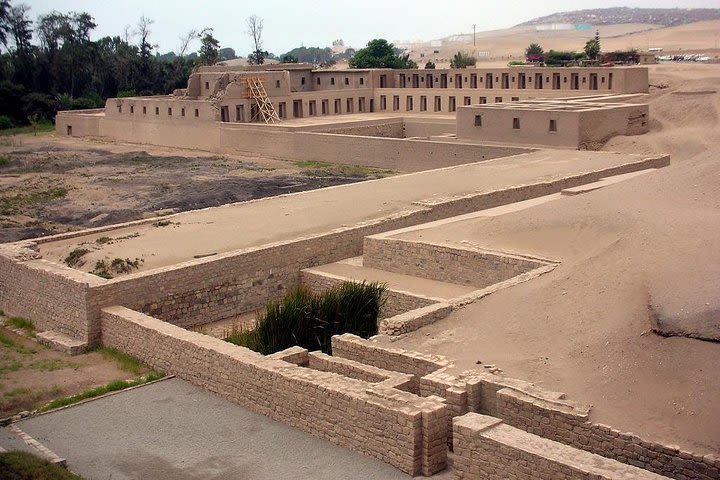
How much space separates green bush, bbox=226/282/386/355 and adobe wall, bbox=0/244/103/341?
2.09 m

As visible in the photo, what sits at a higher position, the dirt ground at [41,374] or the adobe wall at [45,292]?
the adobe wall at [45,292]

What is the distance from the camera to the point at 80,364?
12.5 m

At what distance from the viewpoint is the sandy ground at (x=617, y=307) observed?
871 cm

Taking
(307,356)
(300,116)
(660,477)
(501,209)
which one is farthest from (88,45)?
(660,477)

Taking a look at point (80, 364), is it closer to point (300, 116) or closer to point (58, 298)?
point (58, 298)

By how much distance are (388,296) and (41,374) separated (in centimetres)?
492

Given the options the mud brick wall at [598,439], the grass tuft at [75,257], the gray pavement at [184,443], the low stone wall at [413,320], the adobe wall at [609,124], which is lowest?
the gray pavement at [184,443]

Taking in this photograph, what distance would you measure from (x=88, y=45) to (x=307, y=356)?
54.3 metres

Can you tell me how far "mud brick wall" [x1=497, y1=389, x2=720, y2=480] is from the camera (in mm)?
7789

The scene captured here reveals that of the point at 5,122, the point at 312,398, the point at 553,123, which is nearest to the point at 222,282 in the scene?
the point at 312,398

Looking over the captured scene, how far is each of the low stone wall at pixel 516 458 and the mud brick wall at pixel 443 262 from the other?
5.36 m

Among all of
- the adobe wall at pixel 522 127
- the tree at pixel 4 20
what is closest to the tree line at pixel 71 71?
the tree at pixel 4 20

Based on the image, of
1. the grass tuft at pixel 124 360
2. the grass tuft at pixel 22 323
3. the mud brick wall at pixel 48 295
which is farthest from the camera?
the grass tuft at pixel 22 323

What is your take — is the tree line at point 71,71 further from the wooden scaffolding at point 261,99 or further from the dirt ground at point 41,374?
the dirt ground at point 41,374
